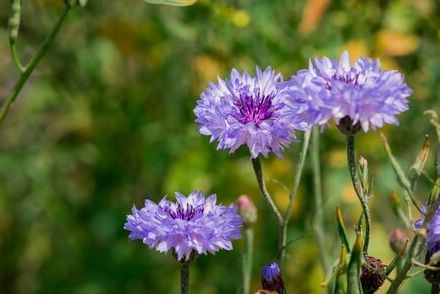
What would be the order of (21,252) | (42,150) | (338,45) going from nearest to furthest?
(338,45) → (42,150) → (21,252)

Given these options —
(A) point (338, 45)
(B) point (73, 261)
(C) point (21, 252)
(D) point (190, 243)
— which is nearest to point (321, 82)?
(D) point (190, 243)

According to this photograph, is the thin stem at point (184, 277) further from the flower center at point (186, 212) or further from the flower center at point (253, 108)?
the flower center at point (253, 108)

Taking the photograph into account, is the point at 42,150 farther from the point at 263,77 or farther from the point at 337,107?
the point at 337,107

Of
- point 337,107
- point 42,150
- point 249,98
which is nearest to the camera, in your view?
point 337,107

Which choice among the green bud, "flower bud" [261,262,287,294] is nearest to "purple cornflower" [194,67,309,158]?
"flower bud" [261,262,287,294]

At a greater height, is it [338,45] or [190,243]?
[338,45]

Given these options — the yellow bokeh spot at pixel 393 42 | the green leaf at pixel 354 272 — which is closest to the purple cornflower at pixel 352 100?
the green leaf at pixel 354 272
